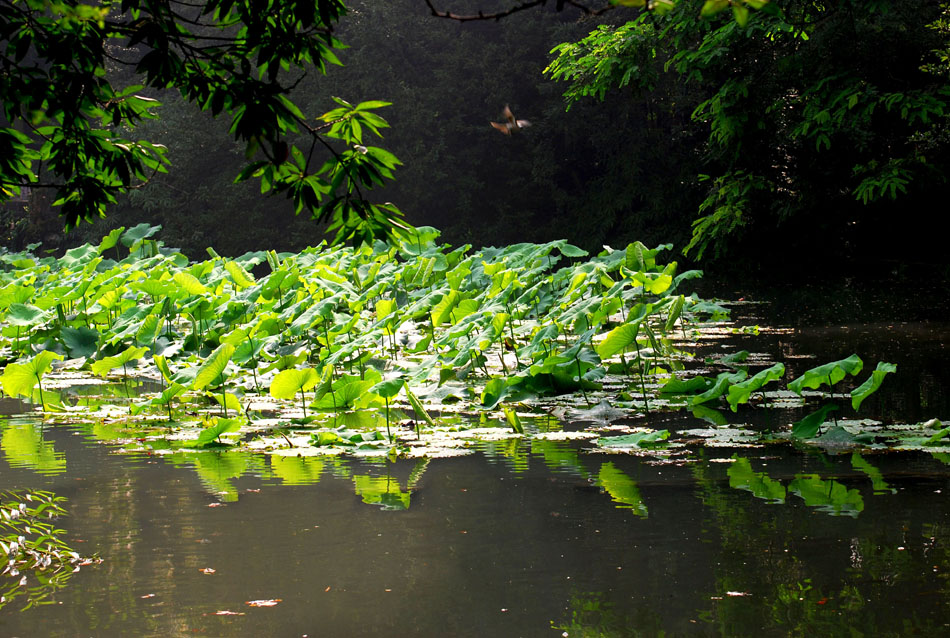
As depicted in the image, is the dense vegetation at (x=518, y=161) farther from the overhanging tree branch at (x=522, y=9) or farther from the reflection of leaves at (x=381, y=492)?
the overhanging tree branch at (x=522, y=9)

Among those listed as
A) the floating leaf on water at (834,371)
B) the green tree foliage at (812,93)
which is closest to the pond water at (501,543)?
the floating leaf on water at (834,371)

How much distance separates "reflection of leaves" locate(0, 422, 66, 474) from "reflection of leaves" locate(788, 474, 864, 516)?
2.16 meters

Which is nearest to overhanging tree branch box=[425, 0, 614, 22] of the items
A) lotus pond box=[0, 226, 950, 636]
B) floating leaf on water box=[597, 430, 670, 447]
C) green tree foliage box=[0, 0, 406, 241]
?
green tree foliage box=[0, 0, 406, 241]

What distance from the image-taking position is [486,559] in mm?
2193

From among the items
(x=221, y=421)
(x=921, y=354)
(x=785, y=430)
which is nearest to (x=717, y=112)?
(x=921, y=354)

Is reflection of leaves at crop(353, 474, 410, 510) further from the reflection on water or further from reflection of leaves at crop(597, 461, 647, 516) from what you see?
reflection of leaves at crop(597, 461, 647, 516)

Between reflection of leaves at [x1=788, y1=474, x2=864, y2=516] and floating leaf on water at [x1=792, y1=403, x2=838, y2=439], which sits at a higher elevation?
floating leaf on water at [x1=792, y1=403, x2=838, y2=439]

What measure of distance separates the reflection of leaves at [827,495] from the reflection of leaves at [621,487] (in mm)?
414

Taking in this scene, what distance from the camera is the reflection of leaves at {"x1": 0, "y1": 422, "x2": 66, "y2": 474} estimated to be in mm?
3107

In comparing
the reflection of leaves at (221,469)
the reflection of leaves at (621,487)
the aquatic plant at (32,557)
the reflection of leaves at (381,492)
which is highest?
the aquatic plant at (32,557)

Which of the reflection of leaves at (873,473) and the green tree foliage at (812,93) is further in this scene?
the green tree foliage at (812,93)

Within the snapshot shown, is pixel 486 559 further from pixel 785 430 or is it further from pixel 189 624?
pixel 785 430

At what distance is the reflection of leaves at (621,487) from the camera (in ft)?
8.34

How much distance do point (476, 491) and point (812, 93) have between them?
7932mm
